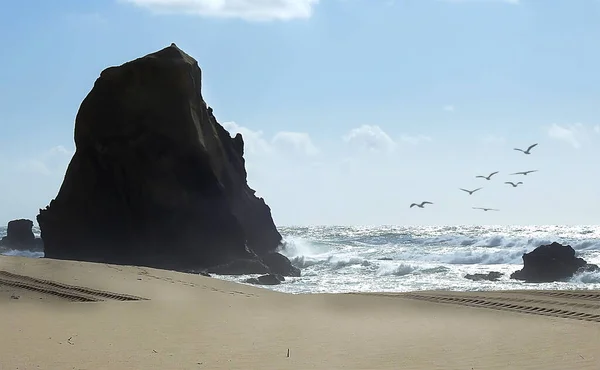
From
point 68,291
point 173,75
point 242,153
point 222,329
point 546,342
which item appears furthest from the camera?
point 242,153

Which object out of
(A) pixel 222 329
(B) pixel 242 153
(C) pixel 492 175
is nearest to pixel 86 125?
(B) pixel 242 153

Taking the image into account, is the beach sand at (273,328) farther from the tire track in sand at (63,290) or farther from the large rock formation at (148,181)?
the large rock formation at (148,181)

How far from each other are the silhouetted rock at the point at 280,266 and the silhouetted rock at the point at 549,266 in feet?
40.2

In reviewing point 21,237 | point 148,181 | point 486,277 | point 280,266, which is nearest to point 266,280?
point 280,266

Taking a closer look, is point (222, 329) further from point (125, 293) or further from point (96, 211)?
point (96, 211)

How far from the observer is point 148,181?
48.7 m

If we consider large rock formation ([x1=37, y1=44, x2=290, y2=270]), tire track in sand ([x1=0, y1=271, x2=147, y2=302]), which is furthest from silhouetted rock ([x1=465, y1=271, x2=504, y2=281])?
tire track in sand ([x1=0, y1=271, x2=147, y2=302])

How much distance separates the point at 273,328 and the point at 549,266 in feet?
86.2

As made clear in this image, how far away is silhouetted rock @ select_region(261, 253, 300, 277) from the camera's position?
41.5 m

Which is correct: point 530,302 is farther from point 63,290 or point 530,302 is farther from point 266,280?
point 266,280

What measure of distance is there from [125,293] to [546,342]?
32.6ft

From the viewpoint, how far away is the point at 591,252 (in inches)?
2158

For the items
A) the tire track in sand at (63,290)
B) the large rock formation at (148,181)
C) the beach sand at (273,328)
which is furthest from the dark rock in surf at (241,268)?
the tire track in sand at (63,290)

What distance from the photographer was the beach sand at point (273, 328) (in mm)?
8336
